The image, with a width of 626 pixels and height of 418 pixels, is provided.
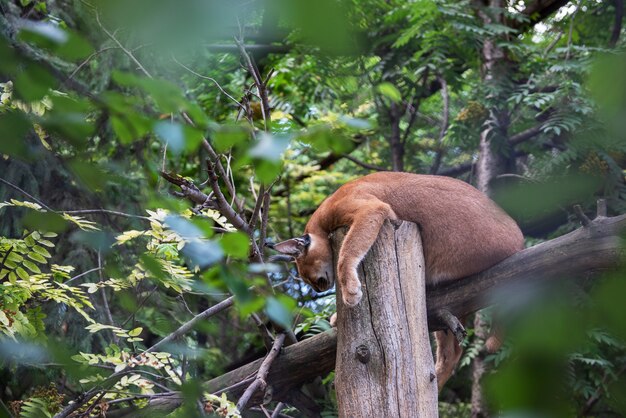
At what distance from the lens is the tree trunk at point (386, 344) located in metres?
3.23

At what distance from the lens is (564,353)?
586 mm

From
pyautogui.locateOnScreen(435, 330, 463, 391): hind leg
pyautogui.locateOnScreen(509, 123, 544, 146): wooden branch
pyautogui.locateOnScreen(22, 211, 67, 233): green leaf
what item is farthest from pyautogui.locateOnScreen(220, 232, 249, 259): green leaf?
pyautogui.locateOnScreen(509, 123, 544, 146): wooden branch

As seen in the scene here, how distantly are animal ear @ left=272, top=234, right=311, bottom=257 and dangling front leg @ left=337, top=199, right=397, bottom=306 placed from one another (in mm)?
477

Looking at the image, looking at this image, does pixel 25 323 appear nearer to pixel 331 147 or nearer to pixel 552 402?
pixel 331 147

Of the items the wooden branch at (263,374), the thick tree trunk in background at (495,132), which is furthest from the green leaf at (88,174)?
the thick tree trunk in background at (495,132)

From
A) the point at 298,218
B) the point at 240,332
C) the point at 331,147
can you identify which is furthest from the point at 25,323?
the point at 298,218

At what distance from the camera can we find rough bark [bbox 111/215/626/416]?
3.21 metres

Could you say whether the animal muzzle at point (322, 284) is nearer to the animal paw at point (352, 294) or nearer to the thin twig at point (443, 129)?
the animal paw at point (352, 294)

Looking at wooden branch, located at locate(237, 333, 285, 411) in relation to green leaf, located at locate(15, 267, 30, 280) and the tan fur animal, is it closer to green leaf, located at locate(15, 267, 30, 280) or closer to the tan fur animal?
the tan fur animal

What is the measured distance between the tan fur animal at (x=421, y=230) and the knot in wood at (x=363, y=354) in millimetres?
236

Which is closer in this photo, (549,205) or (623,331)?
(623,331)

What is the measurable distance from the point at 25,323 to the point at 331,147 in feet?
9.09

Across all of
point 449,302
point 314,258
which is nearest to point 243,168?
point 314,258

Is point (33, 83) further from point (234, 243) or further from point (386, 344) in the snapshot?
point (386, 344)
